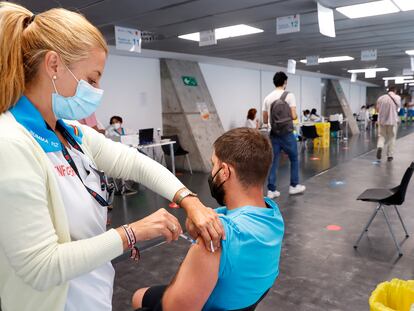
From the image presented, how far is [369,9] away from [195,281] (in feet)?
12.4

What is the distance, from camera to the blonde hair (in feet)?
2.28

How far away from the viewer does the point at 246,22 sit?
395 cm

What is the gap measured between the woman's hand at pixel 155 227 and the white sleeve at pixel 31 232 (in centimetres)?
8

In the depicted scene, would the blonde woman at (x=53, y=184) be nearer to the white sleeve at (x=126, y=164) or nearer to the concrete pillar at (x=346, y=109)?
the white sleeve at (x=126, y=164)

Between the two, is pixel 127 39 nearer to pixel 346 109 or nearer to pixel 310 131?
pixel 310 131

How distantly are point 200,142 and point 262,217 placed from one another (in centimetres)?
567

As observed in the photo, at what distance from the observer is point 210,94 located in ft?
25.0

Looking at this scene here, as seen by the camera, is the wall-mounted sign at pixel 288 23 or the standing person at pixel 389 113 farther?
the standing person at pixel 389 113

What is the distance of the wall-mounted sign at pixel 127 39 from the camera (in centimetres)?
394

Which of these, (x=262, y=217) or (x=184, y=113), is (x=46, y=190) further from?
(x=184, y=113)

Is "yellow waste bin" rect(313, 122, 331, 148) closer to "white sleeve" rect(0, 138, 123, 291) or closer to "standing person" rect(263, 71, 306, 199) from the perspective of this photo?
"standing person" rect(263, 71, 306, 199)

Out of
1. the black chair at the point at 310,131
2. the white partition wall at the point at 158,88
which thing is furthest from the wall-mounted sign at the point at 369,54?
the white partition wall at the point at 158,88

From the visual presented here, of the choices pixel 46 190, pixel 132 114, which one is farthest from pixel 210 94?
pixel 46 190

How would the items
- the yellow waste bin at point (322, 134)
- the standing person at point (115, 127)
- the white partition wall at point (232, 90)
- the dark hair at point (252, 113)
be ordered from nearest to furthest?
1. the standing person at point (115, 127)
2. the white partition wall at point (232, 90)
3. the dark hair at point (252, 113)
4. the yellow waste bin at point (322, 134)
